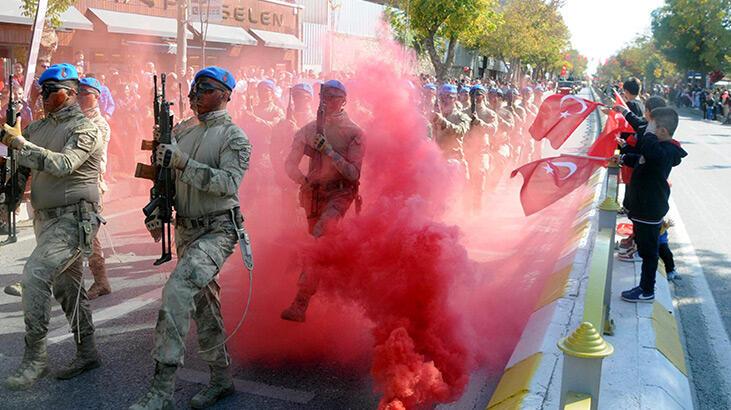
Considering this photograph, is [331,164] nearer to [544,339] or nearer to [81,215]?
[81,215]

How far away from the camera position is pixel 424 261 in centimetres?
446

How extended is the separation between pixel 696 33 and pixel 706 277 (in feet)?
165

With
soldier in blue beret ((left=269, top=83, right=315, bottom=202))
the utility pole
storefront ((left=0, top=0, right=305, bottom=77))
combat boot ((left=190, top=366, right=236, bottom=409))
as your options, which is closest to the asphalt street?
combat boot ((left=190, top=366, right=236, bottom=409))

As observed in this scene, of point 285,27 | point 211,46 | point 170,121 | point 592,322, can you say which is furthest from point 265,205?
point 285,27

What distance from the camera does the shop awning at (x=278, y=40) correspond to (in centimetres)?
2876

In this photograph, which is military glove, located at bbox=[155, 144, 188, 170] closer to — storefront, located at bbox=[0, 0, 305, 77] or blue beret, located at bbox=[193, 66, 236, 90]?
blue beret, located at bbox=[193, 66, 236, 90]

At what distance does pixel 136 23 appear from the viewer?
2189cm

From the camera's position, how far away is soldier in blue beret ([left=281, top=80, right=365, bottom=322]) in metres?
5.37

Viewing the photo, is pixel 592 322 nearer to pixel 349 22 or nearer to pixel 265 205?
pixel 265 205

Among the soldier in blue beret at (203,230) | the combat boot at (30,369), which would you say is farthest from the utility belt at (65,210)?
the combat boot at (30,369)

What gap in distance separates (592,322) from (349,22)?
31806 mm

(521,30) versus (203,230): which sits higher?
(521,30)

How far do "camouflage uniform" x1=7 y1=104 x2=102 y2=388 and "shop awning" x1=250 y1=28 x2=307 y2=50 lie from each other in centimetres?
2497

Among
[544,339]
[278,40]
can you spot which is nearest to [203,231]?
[544,339]
